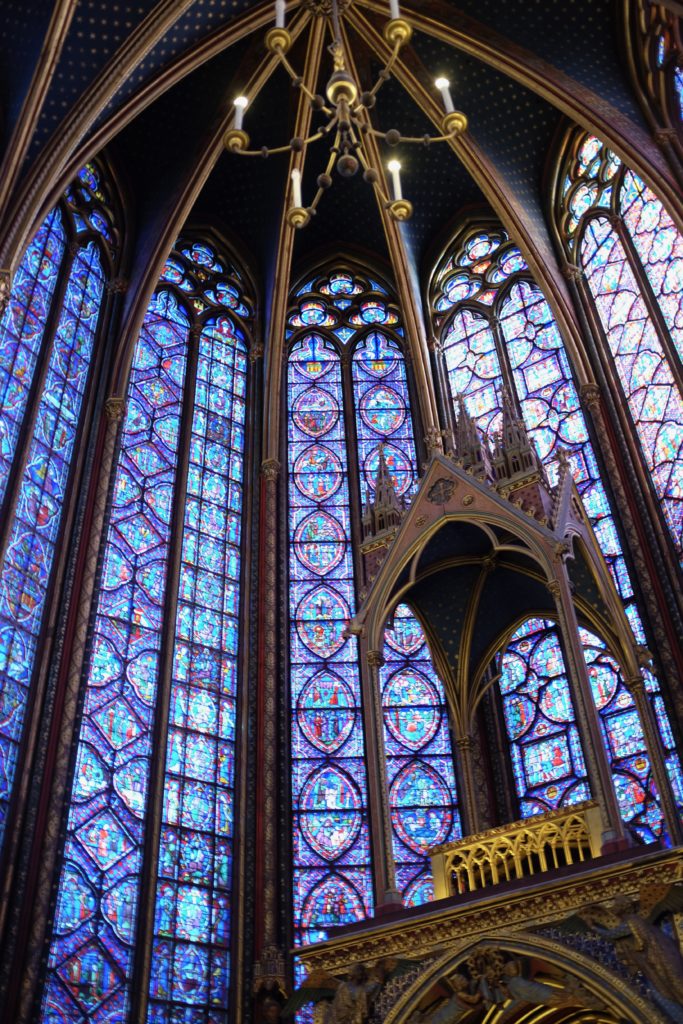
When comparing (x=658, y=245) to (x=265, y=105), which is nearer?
(x=658, y=245)

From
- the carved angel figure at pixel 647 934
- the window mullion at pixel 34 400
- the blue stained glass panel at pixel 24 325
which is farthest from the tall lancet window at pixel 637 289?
the blue stained glass panel at pixel 24 325

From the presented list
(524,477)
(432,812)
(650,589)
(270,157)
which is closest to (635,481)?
(650,589)

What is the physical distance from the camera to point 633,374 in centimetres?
1345

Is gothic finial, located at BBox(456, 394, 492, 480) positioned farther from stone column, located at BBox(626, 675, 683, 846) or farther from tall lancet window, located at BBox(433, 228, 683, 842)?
stone column, located at BBox(626, 675, 683, 846)

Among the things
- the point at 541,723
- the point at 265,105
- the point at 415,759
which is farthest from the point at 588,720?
the point at 265,105

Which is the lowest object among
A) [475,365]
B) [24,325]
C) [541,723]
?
[541,723]

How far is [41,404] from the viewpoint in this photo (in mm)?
12781

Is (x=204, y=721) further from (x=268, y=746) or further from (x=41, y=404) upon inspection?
(x=41, y=404)

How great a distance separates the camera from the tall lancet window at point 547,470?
1117 centimetres

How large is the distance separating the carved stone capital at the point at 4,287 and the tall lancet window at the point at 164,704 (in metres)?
2.46

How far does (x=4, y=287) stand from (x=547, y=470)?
6.68 m

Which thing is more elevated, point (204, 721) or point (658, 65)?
point (658, 65)

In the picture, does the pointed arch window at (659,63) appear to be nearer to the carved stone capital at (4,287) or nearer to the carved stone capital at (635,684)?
the carved stone capital at (635,684)

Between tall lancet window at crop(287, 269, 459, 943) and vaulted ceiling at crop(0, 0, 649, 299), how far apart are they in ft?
4.28
